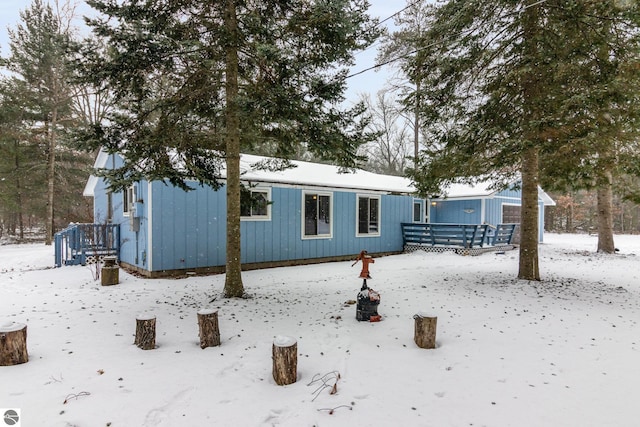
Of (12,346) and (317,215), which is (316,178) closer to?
(317,215)

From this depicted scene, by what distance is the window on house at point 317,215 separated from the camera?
10852 mm

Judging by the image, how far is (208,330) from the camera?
404 centimetres

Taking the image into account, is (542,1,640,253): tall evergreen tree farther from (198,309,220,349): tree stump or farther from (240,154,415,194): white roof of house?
(198,309,220,349): tree stump

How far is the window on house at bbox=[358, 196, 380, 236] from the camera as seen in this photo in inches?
484

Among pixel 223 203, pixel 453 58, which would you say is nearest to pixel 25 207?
pixel 223 203

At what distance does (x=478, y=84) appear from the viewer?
7.50 meters

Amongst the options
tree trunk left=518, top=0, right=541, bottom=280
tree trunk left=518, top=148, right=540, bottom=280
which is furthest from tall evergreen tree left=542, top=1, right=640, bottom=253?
tree trunk left=518, top=148, right=540, bottom=280

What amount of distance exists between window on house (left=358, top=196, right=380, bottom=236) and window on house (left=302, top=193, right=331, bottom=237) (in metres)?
1.47

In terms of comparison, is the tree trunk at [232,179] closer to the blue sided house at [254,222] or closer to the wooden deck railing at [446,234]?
the blue sided house at [254,222]

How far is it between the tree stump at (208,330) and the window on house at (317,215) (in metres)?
6.77

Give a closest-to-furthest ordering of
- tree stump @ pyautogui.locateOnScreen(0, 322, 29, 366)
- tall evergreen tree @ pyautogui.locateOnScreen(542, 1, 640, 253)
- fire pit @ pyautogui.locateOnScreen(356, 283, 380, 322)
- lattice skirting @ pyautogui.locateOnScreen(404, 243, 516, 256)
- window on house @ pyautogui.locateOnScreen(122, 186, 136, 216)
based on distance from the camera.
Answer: tree stump @ pyautogui.locateOnScreen(0, 322, 29, 366), fire pit @ pyautogui.locateOnScreen(356, 283, 380, 322), tall evergreen tree @ pyautogui.locateOnScreen(542, 1, 640, 253), window on house @ pyautogui.locateOnScreen(122, 186, 136, 216), lattice skirting @ pyautogui.locateOnScreen(404, 243, 516, 256)

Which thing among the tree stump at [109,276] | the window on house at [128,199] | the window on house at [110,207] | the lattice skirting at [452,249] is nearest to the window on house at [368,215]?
the lattice skirting at [452,249]

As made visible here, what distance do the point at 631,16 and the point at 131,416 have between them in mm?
8064

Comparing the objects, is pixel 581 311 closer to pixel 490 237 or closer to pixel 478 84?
pixel 478 84
